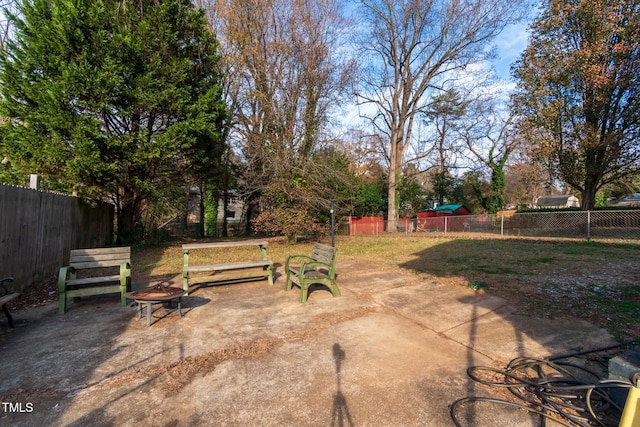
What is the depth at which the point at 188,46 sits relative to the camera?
39.8 feet

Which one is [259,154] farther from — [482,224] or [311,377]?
[482,224]

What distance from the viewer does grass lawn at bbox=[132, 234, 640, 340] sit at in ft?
15.2

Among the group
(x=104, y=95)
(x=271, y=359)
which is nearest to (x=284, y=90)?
(x=104, y=95)

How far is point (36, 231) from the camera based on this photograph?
6.61 metres

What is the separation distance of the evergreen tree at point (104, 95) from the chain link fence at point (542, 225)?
46.7 feet

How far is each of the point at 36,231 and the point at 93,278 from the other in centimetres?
298

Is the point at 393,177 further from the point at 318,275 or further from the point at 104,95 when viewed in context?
the point at 318,275

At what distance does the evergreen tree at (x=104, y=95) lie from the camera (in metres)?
9.10

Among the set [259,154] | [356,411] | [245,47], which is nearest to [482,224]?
[259,154]

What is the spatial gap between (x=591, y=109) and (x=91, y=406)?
19789mm

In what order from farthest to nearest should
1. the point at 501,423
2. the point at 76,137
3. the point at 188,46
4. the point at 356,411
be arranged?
the point at 188,46 → the point at 76,137 → the point at 356,411 → the point at 501,423

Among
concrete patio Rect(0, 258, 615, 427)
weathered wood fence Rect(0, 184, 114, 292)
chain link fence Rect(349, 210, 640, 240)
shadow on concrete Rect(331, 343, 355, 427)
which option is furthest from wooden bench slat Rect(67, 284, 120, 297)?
chain link fence Rect(349, 210, 640, 240)

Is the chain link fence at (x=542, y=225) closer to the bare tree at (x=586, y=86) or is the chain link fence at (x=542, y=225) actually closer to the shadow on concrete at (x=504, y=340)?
the bare tree at (x=586, y=86)

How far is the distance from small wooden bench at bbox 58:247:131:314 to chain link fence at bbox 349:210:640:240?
15642mm
